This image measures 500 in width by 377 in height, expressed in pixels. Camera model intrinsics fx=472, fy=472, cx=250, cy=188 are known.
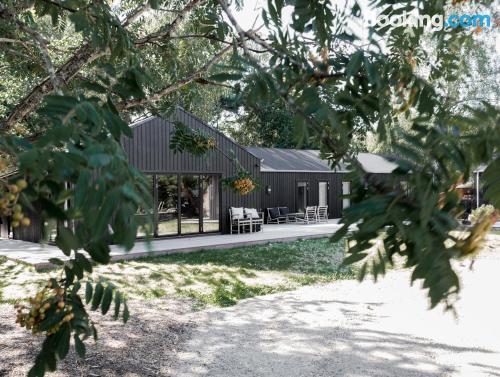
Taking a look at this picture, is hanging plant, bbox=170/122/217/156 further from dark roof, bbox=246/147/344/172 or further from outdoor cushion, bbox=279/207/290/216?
outdoor cushion, bbox=279/207/290/216

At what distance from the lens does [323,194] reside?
25.0m

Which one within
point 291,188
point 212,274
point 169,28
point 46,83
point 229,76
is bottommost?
point 212,274

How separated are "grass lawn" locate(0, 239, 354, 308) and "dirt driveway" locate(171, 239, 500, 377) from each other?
97cm

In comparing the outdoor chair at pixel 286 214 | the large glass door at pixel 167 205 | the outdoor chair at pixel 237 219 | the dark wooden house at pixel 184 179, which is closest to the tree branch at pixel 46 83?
the dark wooden house at pixel 184 179

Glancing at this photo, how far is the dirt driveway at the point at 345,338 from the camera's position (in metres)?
4.90

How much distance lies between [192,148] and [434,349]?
364cm

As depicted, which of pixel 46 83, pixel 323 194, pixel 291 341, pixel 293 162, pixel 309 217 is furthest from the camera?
pixel 323 194

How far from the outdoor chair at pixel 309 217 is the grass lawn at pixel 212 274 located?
8.88 metres

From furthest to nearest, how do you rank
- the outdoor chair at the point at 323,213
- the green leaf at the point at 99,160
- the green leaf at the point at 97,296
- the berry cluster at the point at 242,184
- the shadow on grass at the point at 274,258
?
1. the outdoor chair at the point at 323,213
2. the shadow on grass at the point at 274,258
3. the berry cluster at the point at 242,184
4. the green leaf at the point at 97,296
5. the green leaf at the point at 99,160

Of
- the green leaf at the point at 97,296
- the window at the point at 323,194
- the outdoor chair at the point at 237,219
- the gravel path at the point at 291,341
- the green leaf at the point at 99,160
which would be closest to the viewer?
the green leaf at the point at 99,160

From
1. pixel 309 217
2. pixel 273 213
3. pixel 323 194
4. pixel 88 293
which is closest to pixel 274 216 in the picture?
pixel 273 213

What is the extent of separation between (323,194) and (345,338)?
63.7 ft

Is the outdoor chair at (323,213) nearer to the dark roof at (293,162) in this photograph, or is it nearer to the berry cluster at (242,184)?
the dark roof at (293,162)

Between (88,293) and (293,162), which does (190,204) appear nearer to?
(293,162)
